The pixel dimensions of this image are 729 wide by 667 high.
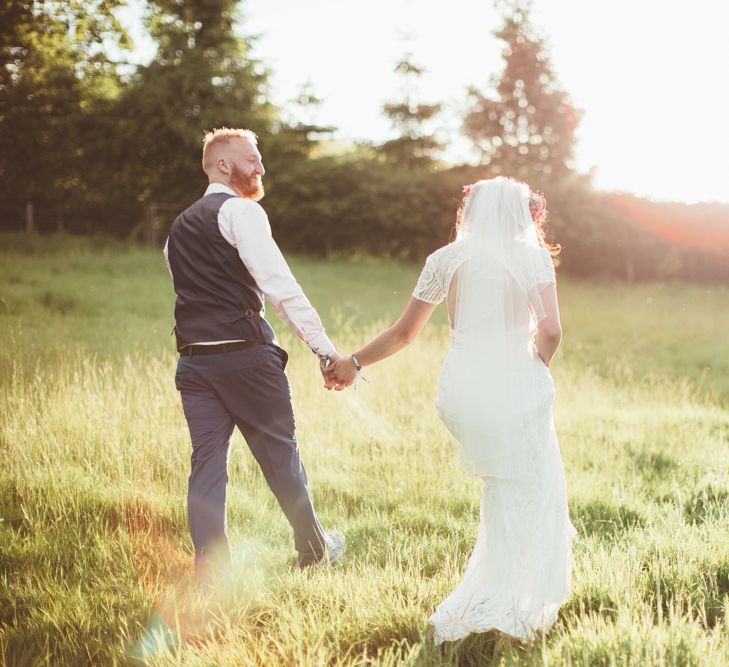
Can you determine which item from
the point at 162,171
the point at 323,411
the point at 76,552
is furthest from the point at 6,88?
the point at 76,552

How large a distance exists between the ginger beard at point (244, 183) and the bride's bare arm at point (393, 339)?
1037 mm

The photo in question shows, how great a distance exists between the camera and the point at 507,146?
99.5 feet

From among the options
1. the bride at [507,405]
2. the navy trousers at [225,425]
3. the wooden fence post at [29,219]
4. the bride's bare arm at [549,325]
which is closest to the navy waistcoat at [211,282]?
the navy trousers at [225,425]

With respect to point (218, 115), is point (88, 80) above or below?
above

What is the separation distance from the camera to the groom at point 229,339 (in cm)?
349

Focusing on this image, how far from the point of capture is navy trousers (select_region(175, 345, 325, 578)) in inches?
139

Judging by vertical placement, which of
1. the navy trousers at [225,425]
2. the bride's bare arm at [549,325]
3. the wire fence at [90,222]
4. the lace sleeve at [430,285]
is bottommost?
the navy trousers at [225,425]

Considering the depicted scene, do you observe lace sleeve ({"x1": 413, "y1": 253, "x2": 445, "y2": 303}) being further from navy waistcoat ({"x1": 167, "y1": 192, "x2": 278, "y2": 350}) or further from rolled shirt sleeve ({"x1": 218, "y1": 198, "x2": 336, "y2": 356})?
navy waistcoat ({"x1": 167, "y1": 192, "x2": 278, "y2": 350})

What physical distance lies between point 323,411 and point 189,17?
2430 cm

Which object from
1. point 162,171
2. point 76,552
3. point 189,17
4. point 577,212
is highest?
point 189,17

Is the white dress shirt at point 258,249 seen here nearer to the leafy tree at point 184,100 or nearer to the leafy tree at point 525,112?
the leafy tree at point 184,100

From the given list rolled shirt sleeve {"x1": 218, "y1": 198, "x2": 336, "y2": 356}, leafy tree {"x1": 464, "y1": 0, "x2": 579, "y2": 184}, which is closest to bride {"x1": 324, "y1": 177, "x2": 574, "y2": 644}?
rolled shirt sleeve {"x1": 218, "y1": 198, "x2": 336, "y2": 356}

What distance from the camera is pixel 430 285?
3.21 meters

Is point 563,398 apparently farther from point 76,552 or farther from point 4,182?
point 4,182
